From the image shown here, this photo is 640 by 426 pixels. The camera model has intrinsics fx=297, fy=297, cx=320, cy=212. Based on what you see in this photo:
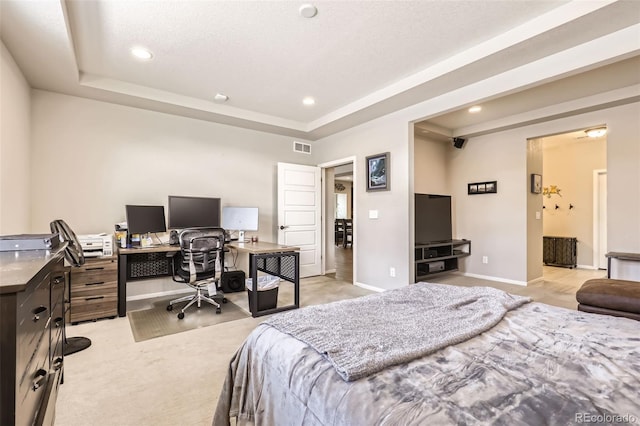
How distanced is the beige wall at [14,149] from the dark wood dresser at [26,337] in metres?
1.73

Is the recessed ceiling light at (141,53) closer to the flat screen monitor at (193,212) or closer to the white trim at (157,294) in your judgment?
the flat screen monitor at (193,212)

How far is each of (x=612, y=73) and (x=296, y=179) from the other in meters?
4.20

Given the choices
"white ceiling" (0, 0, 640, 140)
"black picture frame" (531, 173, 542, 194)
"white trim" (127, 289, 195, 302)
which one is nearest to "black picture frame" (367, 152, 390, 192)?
"white ceiling" (0, 0, 640, 140)

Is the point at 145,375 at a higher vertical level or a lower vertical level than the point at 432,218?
lower

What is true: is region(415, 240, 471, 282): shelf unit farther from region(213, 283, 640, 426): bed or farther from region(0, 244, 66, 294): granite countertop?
region(0, 244, 66, 294): granite countertop

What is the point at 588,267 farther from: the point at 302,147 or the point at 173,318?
the point at 173,318

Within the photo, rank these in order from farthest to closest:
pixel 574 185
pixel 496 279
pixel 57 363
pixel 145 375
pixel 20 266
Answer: pixel 574 185 < pixel 496 279 < pixel 145 375 < pixel 57 363 < pixel 20 266

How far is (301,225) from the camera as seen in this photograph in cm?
531

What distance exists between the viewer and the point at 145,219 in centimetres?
376

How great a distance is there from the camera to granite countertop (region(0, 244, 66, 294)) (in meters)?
0.79

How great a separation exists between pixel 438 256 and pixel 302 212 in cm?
249

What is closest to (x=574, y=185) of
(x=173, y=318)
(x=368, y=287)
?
(x=368, y=287)

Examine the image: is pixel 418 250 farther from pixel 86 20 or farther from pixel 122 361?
pixel 86 20

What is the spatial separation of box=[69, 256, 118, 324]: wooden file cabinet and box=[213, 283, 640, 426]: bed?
261 centimetres
